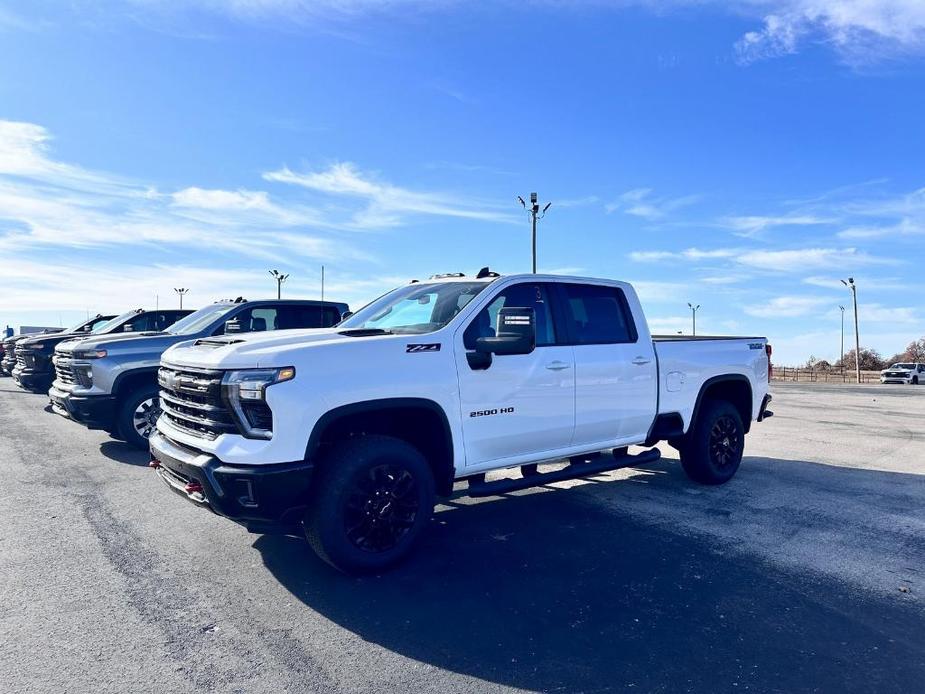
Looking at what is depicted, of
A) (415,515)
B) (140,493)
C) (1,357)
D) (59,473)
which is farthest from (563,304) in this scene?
(1,357)

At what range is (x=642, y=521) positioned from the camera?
5648mm

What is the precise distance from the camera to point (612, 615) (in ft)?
12.3

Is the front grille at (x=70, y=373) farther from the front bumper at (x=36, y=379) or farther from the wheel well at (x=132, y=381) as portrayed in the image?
the front bumper at (x=36, y=379)

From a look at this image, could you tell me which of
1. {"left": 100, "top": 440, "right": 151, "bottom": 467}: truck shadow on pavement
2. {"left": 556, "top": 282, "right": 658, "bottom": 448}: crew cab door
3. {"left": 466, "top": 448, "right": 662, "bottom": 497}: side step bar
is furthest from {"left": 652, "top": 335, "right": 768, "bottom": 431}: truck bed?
{"left": 100, "top": 440, "right": 151, "bottom": 467}: truck shadow on pavement

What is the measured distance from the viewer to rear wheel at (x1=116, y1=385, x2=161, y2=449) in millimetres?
8422

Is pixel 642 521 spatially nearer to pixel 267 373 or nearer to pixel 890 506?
pixel 890 506

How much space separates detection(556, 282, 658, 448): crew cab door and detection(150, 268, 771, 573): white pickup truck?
16mm

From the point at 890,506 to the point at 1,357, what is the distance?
25.2 m

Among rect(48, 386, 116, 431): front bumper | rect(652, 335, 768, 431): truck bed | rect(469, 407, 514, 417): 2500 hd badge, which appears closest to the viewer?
rect(469, 407, 514, 417): 2500 hd badge

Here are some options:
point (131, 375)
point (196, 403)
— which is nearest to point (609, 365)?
point (196, 403)

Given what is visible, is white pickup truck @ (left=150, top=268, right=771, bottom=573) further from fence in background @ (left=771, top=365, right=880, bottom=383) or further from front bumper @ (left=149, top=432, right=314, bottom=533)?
fence in background @ (left=771, top=365, right=880, bottom=383)

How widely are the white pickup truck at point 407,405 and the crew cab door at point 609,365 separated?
16 mm

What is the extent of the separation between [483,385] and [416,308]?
1062 mm

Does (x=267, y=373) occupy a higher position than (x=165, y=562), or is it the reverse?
(x=267, y=373)
